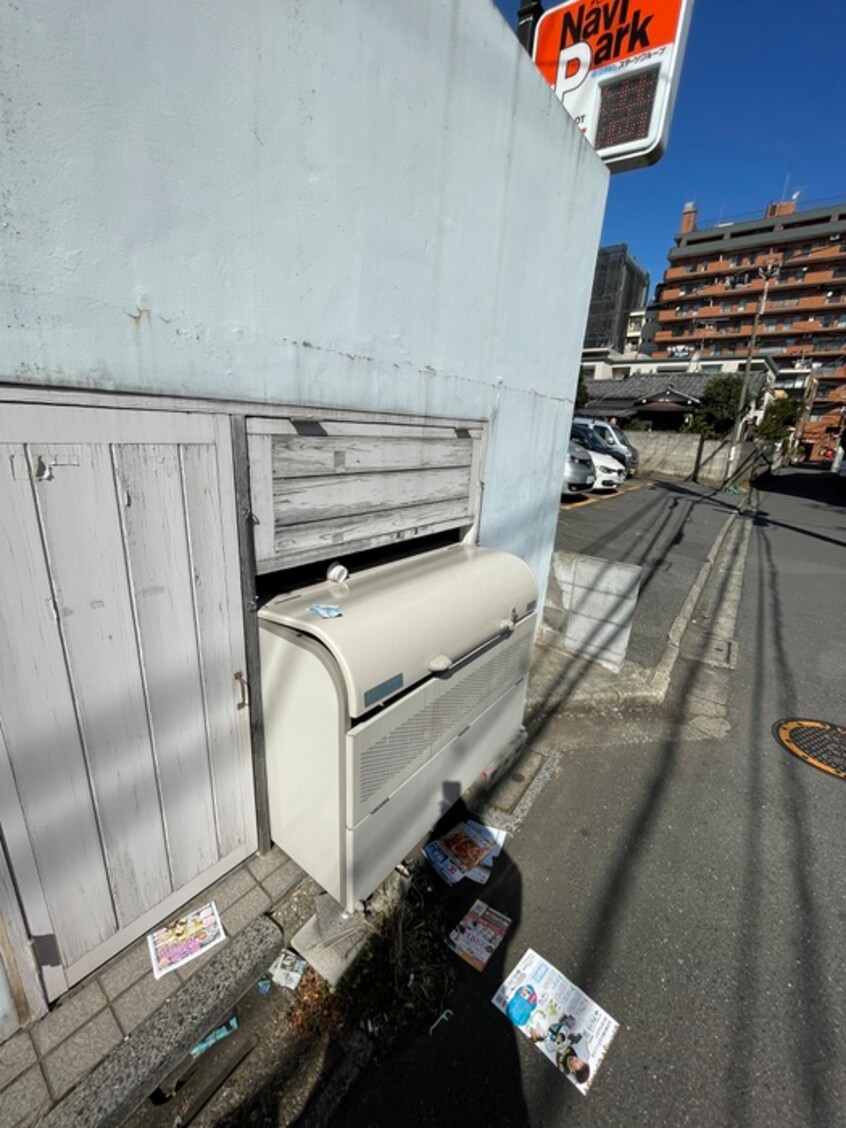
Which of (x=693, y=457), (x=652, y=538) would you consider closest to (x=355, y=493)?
(x=652, y=538)

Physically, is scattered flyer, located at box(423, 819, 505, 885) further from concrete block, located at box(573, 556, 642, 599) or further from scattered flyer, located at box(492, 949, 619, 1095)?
concrete block, located at box(573, 556, 642, 599)

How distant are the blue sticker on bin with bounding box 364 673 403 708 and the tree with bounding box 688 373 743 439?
24590 millimetres

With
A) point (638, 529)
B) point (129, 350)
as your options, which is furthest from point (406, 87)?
point (638, 529)

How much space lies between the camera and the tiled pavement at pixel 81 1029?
1.54 meters

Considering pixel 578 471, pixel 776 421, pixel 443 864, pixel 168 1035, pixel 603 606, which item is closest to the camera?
pixel 168 1035

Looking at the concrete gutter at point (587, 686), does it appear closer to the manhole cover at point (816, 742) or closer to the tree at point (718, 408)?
the manhole cover at point (816, 742)

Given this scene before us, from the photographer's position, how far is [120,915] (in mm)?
1866

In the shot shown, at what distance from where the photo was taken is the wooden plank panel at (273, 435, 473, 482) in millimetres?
2006

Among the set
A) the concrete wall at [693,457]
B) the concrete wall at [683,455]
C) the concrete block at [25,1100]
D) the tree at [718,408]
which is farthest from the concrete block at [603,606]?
the tree at [718,408]

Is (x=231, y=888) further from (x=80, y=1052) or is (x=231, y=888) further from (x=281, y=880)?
(x=80, y=1052)

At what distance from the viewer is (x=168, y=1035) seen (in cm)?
Result: 171

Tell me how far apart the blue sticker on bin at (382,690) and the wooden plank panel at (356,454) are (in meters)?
0.99

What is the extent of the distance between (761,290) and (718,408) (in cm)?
2705

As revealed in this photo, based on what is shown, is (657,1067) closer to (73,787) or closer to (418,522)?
(73,787)
